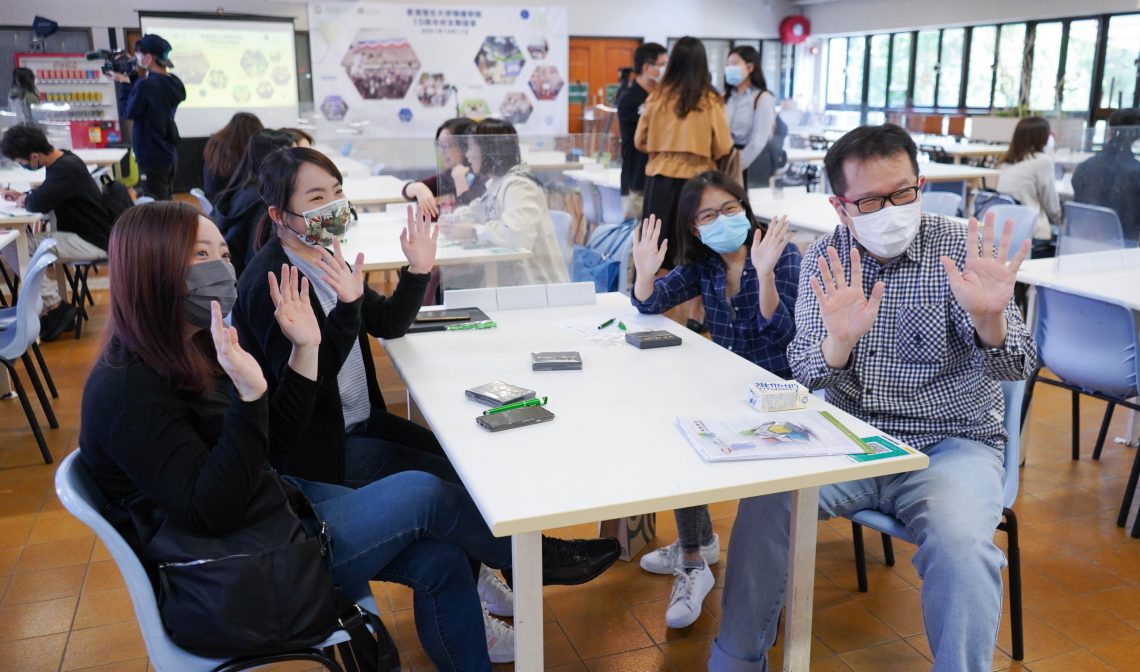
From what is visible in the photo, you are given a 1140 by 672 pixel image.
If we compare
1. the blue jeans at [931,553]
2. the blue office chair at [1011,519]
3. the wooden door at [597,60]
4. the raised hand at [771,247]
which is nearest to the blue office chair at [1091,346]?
the blue office chair at [1011,519]

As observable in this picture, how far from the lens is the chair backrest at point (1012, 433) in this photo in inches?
79.4

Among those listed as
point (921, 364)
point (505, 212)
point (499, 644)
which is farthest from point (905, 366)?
point (505, 212)

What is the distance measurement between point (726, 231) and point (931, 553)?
1.02 metres

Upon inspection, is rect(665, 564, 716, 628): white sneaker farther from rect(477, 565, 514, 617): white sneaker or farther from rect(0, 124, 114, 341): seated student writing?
rect(0, 124, 114, 341): seated student writing

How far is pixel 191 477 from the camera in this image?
1372 millimetres

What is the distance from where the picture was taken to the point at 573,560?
199 centimetres

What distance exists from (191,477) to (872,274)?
1523 mm

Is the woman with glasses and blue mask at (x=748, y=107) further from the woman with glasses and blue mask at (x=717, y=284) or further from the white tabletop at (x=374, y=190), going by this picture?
the woman with glasses and blue mask at (x=717, y=284)

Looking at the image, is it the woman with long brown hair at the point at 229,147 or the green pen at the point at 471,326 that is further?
the woman with long brown hair at the point at 229,147

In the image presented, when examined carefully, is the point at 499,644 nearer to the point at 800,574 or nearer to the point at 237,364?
the point at 800,574

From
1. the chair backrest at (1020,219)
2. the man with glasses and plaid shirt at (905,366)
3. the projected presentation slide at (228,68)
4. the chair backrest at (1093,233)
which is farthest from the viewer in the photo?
the projected presentation slide at (228,68)

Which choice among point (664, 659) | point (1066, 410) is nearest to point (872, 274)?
point (664, 659)

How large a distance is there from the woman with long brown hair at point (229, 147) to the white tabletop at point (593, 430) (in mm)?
2086

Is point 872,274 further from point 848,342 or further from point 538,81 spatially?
point 538,81
